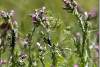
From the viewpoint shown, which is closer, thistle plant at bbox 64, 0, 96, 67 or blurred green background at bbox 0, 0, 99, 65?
thistle plant at bbox 64, 0, 96, 67

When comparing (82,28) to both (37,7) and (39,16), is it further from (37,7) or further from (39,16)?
(37,7)

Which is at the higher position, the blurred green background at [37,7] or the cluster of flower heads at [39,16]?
the cluster of flower heads at [39,16]

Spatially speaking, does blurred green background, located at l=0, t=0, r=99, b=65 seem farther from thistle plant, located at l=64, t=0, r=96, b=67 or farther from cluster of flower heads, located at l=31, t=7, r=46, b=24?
cluster of flower heads, located at l=31, t=7, r=46, b=24

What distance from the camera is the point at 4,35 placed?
3.93 metres

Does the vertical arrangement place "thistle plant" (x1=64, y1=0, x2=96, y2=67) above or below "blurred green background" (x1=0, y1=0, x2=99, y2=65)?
above

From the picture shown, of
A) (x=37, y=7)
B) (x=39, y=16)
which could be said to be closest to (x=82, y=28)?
(x=39, y=16)

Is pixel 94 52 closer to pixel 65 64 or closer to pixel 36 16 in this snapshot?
pixel 65 64

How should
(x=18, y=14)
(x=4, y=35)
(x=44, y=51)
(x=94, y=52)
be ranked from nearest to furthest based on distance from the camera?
(x=44, y=51) < (x=4, y=35) < (x=94, y=52) < (x=18, y=14)

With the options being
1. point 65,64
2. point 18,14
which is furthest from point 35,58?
point 18,14

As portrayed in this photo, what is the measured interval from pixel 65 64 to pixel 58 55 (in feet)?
1.15

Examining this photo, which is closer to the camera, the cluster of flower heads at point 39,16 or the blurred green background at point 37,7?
A: the cluster of flower heads at point 39,16

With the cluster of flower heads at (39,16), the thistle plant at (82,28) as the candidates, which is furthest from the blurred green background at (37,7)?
the cluster of flower heads at (39,16)

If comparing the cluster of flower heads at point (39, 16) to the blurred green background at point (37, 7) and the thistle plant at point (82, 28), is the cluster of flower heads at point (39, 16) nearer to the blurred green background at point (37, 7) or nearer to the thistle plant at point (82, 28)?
the thistle plant at point (82, 28)

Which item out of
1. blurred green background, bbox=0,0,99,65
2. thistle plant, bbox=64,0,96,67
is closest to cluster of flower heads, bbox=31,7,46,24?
thistle plant, bbox=64,0,96,67
